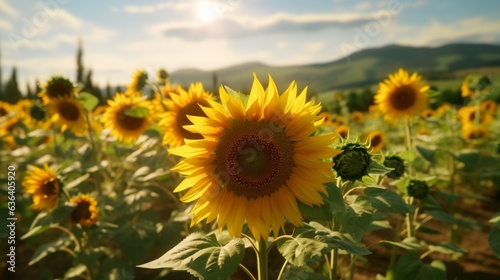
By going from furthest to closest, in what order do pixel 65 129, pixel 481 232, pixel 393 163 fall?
pixel 481 232 < pixel 65 129 < pixel 393 163

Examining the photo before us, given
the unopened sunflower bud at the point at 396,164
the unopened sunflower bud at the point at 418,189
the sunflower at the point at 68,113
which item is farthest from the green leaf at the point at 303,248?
the sunflower at the point at 68,113

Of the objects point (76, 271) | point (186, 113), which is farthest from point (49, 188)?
point (186, 113)

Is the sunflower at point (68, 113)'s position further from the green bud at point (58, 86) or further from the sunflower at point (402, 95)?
the sunflower at point (402, 95)

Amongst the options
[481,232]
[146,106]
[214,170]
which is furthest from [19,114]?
[481,232]

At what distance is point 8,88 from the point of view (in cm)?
2809

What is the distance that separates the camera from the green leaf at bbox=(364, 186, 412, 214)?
183 cm

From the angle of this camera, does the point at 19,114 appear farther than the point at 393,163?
Yes

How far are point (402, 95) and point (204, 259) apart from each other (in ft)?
11.1

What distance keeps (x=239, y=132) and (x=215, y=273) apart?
23.1 inches

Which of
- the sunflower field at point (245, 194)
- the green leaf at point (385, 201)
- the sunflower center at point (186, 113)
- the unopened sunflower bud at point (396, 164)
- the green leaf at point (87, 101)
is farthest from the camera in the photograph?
the green leaf at point (87, 101)

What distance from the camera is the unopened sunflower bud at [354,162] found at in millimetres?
1667

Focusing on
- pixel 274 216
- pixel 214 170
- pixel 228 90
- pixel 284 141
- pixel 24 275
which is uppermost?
pixel 228 90

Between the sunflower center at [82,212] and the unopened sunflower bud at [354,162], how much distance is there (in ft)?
7.36

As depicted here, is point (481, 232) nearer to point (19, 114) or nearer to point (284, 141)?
point (284, 141)
